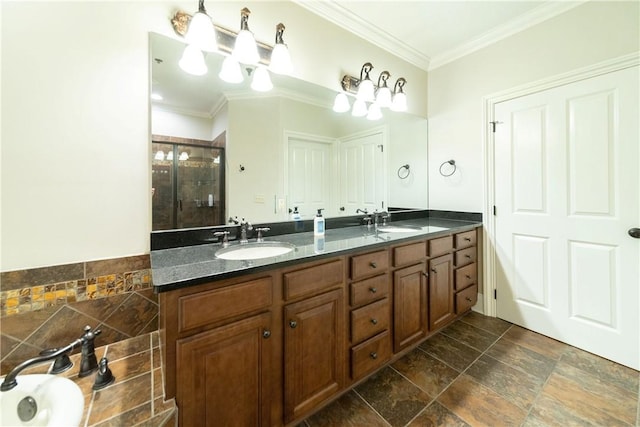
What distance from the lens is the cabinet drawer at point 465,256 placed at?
2075 millimetres

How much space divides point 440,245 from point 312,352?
4.11 ft

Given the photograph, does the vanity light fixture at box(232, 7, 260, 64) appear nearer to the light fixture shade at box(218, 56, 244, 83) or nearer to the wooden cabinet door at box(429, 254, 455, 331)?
Result: the light fixture shade at box(218, 56, 244, 83)

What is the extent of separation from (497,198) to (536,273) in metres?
0.68

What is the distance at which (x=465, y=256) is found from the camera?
85.4 inches

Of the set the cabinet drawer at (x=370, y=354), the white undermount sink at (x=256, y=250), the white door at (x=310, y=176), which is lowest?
the cabinet drawer at (x=370, y=354)

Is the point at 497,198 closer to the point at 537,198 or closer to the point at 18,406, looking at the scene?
the point at 537,198

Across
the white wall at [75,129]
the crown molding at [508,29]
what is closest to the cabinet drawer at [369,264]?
the white wall at [75,129]

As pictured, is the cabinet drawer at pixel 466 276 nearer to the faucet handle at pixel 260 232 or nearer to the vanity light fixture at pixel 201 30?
the faucet handle at pixel 260 232

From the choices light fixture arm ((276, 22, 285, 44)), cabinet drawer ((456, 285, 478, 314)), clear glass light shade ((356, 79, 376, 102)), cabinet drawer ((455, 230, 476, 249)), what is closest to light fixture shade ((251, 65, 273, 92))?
light fixture arm ((276, 22, 285, 44))

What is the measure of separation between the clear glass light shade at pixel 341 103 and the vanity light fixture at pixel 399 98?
0.54 metres

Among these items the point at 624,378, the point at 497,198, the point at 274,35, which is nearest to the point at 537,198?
the point at 497,198

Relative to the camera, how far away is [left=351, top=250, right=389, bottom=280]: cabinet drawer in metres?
1.34

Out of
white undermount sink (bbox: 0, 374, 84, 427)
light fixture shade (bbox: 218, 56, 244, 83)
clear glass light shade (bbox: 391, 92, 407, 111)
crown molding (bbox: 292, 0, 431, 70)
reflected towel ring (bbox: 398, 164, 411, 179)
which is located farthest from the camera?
reflected towel ring (bbox: 398, 164, 411, 179)

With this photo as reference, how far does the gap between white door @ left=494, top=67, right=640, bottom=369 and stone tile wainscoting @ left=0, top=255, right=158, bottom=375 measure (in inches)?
107
